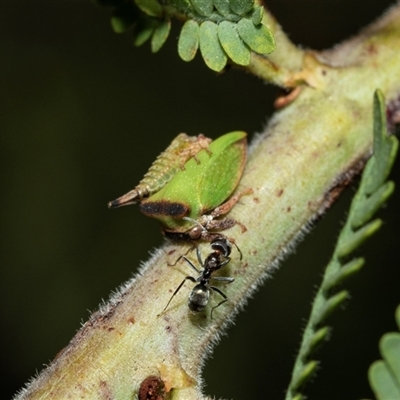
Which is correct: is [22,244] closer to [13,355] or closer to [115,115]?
[13,355]

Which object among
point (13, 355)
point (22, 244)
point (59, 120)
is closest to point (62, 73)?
point (59, 120)

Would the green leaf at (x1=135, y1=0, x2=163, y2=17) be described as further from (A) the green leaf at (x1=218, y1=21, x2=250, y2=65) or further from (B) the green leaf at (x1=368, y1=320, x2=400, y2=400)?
(B) the green leaf at (x1=368, y1=320, x2=400, y2=400)

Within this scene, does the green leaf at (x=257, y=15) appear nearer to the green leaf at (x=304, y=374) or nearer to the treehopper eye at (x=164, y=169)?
the treehopper eye at (x=164, y=169)

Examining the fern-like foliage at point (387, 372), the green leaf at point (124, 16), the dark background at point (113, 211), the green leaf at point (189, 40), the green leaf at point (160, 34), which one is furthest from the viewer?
the dark background at point (113, 211)

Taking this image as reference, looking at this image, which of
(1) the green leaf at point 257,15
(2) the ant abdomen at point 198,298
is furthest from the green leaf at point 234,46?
(2) the ant abdomen at point 198,298

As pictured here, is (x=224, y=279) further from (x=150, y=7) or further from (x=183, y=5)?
(x=150, y=7)

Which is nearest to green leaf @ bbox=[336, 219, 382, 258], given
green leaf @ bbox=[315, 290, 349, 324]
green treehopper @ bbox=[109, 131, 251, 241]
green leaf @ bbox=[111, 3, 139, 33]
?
green leaf @ bbox=[315, 290, 349, 324]

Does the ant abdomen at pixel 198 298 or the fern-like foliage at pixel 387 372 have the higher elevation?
the ant abdomen at pixel 198 298
